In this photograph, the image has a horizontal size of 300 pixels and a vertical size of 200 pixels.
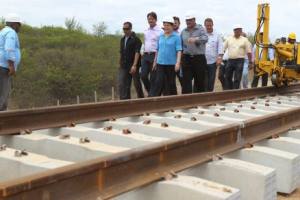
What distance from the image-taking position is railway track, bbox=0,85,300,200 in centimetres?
288

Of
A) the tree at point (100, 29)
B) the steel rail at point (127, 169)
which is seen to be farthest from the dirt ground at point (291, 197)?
the tree at point (100, 29)

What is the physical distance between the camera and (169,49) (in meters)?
9.60

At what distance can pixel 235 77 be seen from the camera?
12.4 metres

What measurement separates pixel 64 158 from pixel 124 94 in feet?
22.3

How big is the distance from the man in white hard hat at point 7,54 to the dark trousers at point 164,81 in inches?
104

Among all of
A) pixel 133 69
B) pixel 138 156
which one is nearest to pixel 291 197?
pixel 138 156

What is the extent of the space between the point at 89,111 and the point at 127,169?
2928 mm

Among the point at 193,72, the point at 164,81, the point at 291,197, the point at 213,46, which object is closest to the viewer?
the point at 291,197

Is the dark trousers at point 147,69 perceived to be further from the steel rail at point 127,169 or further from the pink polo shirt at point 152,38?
the steel rail at point 127,169

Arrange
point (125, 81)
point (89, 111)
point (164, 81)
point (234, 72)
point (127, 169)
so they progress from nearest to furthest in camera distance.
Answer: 1. point (127, 169)
2. point (89, 111)
3. point (164, 81)
4. point (125, 81)
5. point (234, 72)

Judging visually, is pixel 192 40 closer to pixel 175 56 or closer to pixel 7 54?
pixel 175 56

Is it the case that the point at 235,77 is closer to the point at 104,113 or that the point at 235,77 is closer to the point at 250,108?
the point at 250,108

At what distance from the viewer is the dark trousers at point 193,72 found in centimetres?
1014

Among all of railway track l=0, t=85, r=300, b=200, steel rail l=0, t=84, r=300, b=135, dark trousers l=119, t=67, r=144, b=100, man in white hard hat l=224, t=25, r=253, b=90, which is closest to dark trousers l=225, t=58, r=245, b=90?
man in white hard hat l=224, t=25, r=253, b=90
